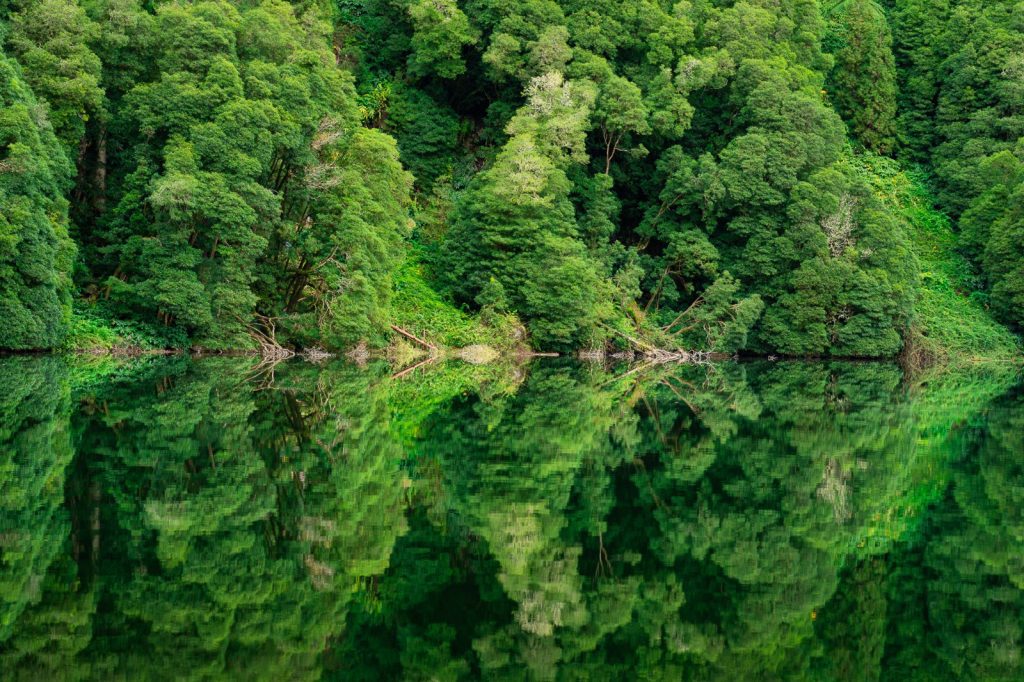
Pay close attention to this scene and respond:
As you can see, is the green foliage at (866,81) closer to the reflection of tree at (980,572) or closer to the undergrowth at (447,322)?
the undergrowth at (447,322)

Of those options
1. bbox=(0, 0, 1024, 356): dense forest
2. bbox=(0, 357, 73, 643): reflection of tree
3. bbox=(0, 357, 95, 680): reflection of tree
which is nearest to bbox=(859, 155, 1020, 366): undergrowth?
bbox=(0, 0, 1024, 356): dense forest

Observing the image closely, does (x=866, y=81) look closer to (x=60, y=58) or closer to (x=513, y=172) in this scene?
(x=513, y=172)

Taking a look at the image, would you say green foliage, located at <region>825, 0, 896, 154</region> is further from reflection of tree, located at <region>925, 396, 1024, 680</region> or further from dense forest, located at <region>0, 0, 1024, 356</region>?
reflection of tree, located at <region>925, 396, 1024, 680</region>

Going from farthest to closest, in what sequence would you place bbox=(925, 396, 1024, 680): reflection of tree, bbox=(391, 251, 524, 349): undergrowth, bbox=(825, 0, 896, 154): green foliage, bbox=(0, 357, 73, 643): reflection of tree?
bbox=(825, 0, 896, 154): green foliage < bbox=(391, 251, 524, 349): undergrowth < bbox=(0, 357, 73, 643): reflection of tree < bbox=(925, 396, 1024, 680): reflection of tree

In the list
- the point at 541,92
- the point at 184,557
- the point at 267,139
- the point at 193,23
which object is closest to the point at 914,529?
the point at 184,557

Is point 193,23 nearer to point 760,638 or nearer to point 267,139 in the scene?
point 267,139

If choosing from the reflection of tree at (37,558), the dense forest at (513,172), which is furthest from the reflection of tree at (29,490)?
the dense forest at (513,172)

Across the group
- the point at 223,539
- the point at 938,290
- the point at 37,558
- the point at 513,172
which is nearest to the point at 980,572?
the point at 223,539
